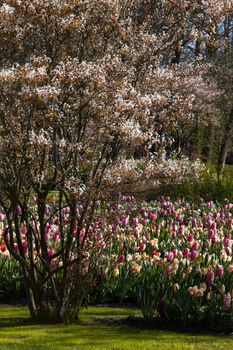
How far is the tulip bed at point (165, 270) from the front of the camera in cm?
592

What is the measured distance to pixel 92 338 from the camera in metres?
5.61

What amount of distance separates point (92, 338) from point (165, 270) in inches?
51.3

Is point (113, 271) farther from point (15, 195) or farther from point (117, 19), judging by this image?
point (117, 19)

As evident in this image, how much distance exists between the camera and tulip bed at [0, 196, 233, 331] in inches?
233

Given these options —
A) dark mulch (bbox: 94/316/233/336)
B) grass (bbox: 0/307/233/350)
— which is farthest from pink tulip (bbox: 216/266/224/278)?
grass (bbox: 0/307/233/350)

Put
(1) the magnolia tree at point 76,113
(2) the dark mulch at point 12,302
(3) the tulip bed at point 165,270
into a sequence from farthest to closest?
(2) the dark mulch at point 12,302, (3) the tulip bed at point 165,270, (1) the magnolia tree at point 76,113

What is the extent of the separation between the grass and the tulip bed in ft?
0.85

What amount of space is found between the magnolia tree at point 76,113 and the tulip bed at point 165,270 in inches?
13.2

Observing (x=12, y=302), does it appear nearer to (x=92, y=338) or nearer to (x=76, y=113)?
(x=92, y=338)

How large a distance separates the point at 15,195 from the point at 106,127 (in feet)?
3.20

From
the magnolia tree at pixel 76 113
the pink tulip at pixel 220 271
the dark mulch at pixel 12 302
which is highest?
the magnolia tree at pixel 76 113

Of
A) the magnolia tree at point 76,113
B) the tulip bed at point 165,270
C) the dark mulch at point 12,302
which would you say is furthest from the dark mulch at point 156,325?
the dark mulch at point 12,302

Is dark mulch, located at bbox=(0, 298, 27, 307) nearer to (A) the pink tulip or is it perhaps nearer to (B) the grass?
(B) the grass

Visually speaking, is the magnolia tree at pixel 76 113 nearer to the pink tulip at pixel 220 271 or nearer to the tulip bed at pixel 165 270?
the tulip bed at pixel 165 270
